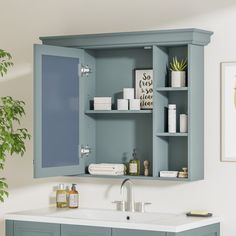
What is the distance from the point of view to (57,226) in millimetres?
5148

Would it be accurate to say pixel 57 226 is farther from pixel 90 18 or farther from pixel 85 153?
pixel 90 18

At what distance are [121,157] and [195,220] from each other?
32.5 inches

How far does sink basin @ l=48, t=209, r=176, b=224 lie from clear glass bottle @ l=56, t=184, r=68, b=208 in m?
0.14

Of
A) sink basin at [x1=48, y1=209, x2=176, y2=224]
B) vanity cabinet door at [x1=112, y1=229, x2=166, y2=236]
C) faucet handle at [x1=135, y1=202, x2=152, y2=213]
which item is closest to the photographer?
vanity cabinet door at [x1=112, y1=229, x2=166, y2=236]

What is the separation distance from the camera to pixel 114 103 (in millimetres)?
5586

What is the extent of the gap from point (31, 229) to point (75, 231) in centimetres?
35

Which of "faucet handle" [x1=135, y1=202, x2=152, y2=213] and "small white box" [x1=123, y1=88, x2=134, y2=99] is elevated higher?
"small white box" [x1=123, y1=88, x2=134, y2=99]

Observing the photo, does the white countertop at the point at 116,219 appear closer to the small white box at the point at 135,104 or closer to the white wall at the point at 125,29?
the white wall at the point at 125,29

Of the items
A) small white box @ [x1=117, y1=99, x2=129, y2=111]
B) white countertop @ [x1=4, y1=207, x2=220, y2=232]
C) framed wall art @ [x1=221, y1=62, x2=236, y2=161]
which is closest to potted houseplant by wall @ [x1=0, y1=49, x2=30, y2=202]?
white countertop @ [x1=4, y1=207, x2=220, y2=232]

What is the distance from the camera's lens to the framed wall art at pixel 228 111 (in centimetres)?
517

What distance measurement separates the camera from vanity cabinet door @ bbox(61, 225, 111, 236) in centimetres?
498

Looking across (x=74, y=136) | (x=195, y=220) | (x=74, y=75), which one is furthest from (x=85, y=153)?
(x=195, y=220)

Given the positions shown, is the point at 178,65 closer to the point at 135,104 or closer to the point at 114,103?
the point at 135,104

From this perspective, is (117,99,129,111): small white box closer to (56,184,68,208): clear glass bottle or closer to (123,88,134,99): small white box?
(123,88,134,99): small white box
